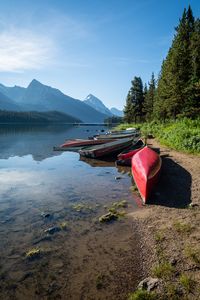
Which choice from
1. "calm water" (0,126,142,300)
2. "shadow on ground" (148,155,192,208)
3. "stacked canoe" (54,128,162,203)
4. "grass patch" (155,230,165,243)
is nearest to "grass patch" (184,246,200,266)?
"grass patch" (155,230,165,243)

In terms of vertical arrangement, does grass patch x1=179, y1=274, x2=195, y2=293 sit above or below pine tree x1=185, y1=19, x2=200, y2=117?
below

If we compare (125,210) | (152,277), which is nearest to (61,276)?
(152,277)

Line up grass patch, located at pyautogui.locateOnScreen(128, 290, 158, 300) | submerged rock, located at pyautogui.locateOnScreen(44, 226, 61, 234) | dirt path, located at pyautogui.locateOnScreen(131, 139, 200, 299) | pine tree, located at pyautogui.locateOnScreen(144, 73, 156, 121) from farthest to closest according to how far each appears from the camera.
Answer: pine tree, located at pyautogui.locateOnScreen(144, 73, 156, 121) → submerged rock, located at pyautogui.locateOnScreen(44, 226, 61, 234) → dirt path, located at pyautogui.locateOnScreen(131, 139, 200, 299) → grass patch, located at pyautogui.locateOnScreen(128, 290, 158, 300)

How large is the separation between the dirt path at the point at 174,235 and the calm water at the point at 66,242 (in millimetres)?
538

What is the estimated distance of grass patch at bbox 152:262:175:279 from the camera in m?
5.65

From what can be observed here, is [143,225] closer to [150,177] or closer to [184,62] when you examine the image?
[150,177]

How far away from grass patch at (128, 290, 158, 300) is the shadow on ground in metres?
5.27

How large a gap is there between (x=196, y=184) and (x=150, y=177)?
2596 mm

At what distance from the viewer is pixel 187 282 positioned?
206 inches

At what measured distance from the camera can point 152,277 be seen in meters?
5.79

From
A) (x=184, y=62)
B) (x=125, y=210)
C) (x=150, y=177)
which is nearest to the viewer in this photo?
(x=125, y=210)

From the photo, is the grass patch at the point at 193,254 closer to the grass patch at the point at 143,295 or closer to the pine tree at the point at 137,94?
the grass patch at the point at 143,295

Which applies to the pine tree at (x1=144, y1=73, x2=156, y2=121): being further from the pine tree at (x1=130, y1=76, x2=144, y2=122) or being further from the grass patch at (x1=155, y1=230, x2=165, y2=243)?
the grass patch at (x1=155, y1=230, x2=165, y2=243)

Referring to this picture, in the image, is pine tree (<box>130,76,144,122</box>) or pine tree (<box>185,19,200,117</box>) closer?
pine tree (<box>185,19,200,117</box>)
